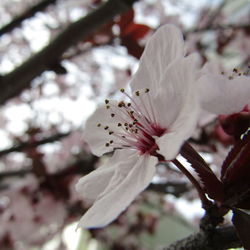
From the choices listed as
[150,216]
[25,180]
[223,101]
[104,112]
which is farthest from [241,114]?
[150,216]

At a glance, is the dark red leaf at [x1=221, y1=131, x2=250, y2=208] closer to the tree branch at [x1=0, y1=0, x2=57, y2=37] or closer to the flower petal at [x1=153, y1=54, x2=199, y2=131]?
the flower petal at [x1=153, y1=54, x2=199, y2=131]

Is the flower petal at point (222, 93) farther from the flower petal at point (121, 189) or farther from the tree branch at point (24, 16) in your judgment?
the tree branch at point (24, 16)

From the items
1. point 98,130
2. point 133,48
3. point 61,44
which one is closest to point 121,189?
point 98,130

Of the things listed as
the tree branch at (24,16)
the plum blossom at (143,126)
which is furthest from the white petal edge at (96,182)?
the tree branch at (24,16)

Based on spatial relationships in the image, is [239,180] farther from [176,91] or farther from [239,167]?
[176,91]

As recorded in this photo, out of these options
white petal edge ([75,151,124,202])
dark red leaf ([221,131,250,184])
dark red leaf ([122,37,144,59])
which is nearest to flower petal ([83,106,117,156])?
white petal edge ([75,151,124,202])
